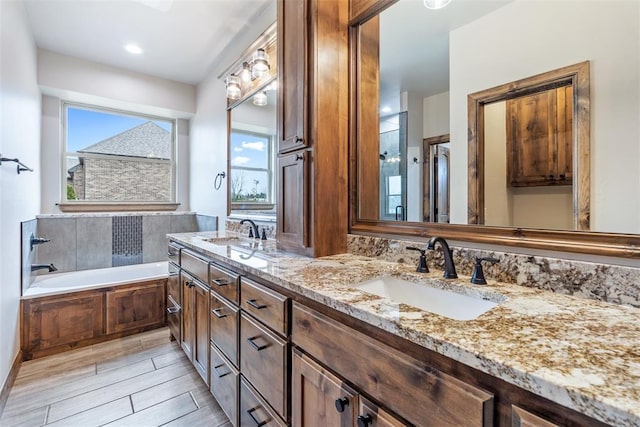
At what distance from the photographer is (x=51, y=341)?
2410 mm

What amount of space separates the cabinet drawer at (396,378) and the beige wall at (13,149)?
208 centimetres

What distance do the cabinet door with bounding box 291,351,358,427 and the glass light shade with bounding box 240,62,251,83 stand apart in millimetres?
2372

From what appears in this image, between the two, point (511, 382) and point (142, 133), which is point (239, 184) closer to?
point (142, 133)

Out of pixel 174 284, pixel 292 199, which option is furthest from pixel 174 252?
Answer: pixel 292 199

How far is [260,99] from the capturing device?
253cm

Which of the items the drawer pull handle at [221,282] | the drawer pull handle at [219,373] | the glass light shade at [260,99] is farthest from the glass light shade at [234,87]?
the drawer pull handle at [219,373]

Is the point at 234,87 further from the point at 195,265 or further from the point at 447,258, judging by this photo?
the point at 447,258

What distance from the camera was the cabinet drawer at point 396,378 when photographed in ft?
1.94

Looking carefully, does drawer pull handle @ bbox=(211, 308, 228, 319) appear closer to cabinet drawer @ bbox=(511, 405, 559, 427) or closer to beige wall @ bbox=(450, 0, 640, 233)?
cabinet drawer @ bbox=(511, 405, 559, 427)

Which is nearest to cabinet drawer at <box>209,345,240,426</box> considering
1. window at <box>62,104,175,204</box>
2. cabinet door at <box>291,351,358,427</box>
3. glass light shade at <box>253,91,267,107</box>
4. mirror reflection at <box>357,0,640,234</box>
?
cabinet door at <box>291,351,358,427</box>

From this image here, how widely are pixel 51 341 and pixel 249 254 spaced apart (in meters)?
2.07

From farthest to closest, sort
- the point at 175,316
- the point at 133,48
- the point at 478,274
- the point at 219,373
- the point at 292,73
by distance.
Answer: the point at 133,48
the point at 175,316
the point at 292,73
the point at 219,373
the point at 478,274

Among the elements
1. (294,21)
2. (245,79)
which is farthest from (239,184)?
(294,21)

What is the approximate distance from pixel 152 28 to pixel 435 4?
2435 mm
